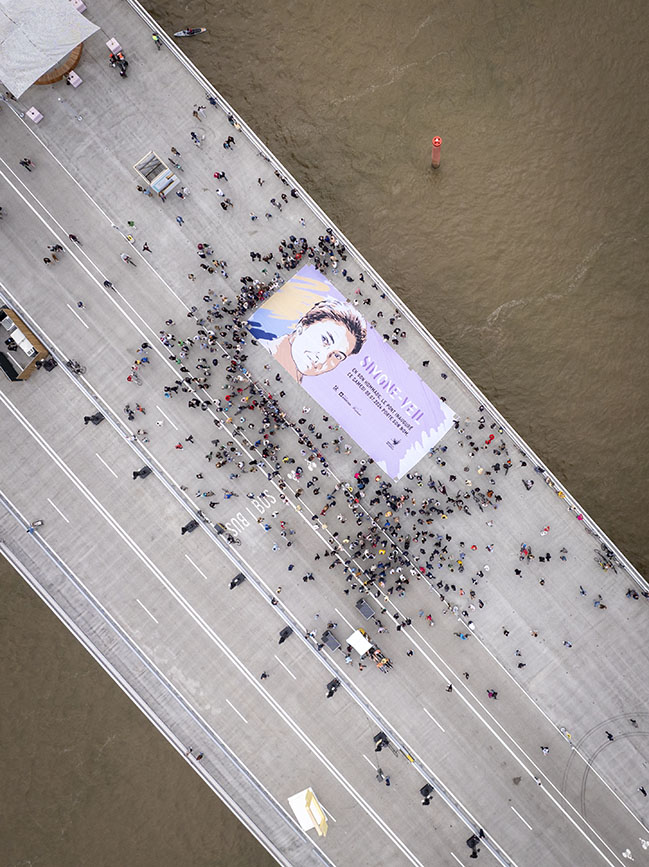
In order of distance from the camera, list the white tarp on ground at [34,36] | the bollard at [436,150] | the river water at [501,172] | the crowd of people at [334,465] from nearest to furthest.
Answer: the white tarp on ground at [34,36] < the bollard at [436,150] < the crowd of people at [334,465] < the river water at [501,172]

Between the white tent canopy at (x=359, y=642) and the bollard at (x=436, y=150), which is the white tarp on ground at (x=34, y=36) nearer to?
the bollard at (x=436, y=150)

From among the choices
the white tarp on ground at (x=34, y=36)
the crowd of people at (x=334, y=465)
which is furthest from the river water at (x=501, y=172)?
the white tarp on ground at (x=34, y=36)

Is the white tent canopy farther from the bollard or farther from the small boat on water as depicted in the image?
the small boat on water

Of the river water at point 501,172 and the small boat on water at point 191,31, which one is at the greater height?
the small boat on water at point 191,31

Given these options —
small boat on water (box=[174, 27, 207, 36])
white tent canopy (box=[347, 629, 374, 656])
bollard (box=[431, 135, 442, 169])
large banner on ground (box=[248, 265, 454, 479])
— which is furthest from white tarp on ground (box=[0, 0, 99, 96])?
white tent canopy (box=[347, 629, 374, 656])

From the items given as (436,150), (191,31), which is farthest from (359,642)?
(191,31)

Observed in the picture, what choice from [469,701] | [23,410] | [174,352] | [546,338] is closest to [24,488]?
[23,410]

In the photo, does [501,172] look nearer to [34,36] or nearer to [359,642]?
[34,36]

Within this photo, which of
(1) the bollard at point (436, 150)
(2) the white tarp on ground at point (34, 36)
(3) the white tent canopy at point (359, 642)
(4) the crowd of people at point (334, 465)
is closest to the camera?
(2) the white tarp on ground at point (34, 36)
